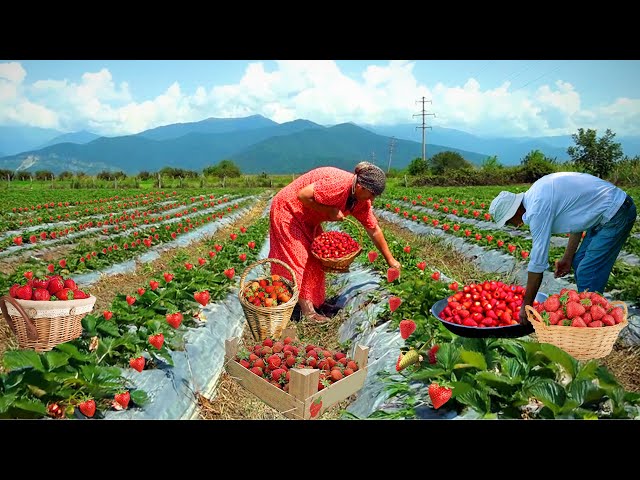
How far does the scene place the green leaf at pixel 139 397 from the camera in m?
2.78

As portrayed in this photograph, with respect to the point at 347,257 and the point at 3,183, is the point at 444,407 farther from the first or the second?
the point at 3,183

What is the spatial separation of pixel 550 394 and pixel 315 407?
4.79 feet

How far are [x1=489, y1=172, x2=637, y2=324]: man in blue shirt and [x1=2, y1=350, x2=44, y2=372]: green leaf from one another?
8.99 feet

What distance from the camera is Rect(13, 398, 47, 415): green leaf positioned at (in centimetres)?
233

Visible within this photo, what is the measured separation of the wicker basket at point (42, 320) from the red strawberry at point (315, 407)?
5.42 ft

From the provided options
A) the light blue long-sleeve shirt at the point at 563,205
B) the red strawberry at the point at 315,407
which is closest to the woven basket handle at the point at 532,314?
the light blue long-sleeve shirt at the point at 563,205

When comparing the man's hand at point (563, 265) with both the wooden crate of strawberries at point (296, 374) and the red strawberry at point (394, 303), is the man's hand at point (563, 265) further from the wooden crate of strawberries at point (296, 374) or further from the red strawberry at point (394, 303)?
the wooden crate of strawberries at point (296, 374)

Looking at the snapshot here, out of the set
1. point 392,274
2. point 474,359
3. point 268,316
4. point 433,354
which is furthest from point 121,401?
point 392,274

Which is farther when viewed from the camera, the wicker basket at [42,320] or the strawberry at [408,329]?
the strawberry at [408,329]

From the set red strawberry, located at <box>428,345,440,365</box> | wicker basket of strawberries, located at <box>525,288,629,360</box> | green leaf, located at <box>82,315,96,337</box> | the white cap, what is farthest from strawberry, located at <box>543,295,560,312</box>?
green leaf, located at <box>82,315,96,337</box>

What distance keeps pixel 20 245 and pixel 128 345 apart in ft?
19.2

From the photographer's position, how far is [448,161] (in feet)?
17.8

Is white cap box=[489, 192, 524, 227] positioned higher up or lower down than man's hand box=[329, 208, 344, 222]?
higher up

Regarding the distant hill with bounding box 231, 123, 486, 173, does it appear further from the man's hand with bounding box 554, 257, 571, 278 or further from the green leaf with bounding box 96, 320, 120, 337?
the green leaf with bounding box 96, 320, 120, 337
